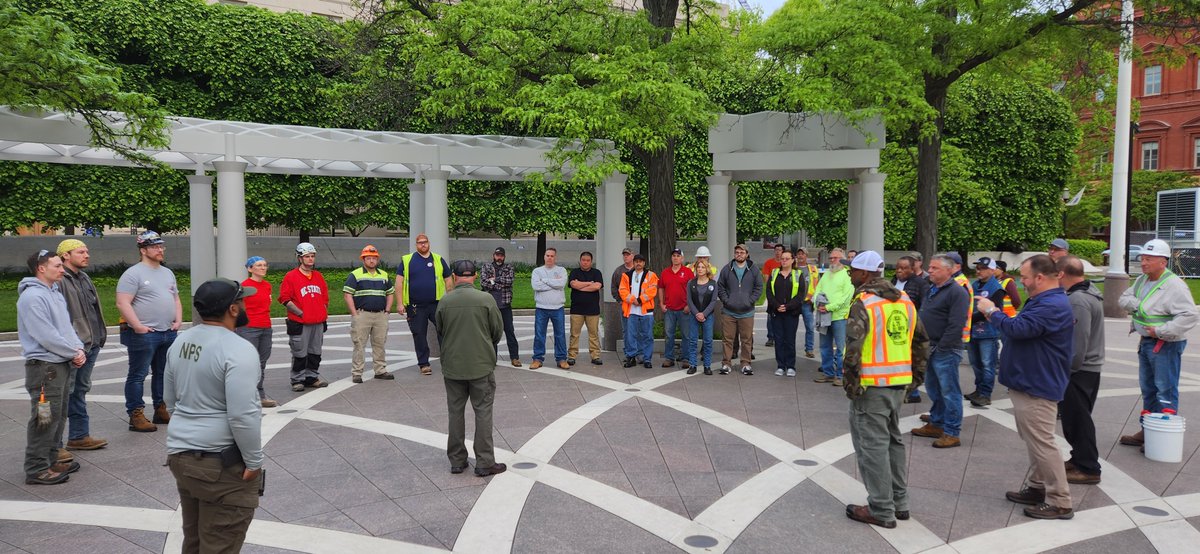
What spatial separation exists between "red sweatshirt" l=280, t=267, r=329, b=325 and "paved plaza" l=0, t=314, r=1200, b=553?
1.00m

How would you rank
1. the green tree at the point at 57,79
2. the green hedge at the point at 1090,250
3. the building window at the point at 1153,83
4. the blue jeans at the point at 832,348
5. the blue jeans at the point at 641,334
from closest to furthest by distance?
the blue jeans at the point at 832,348
the green tree at the point at 57,79
the blue jeans at the point at 641,334
the green hedge at the point at 1090,250
the building window at the point at 1153,83

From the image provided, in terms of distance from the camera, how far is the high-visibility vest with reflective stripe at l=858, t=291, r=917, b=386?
5.22m

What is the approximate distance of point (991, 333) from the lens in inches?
337

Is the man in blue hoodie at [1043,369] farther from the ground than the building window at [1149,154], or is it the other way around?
the building window at [1149,154]

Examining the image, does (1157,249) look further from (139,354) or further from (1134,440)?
(139,354)

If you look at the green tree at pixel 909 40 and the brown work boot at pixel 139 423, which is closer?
the brown work boot at pixel 139 423

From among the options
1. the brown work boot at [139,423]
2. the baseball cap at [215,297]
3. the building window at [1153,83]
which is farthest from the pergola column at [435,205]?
the building window at [1153,83]

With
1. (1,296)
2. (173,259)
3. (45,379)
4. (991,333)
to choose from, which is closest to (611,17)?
(991,333)

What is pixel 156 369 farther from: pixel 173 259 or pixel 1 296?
pixel 173 259

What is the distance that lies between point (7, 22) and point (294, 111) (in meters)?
19.4

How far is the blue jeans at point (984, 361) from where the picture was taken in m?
8.71

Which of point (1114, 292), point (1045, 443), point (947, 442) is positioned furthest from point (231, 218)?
point (1114, 292)

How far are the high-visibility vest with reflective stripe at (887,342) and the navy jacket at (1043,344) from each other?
0.73 meters

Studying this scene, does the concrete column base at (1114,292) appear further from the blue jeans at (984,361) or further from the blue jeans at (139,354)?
the blue jeans at (139,354)
